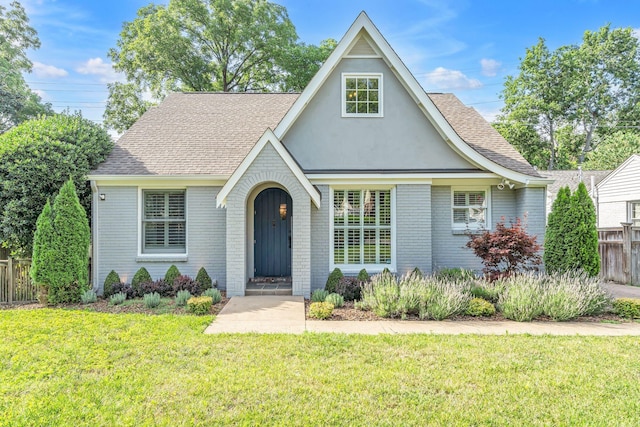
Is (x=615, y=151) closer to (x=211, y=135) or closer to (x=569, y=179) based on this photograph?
(x=569, y=179)

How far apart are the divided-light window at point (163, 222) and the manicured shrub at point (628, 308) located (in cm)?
1060

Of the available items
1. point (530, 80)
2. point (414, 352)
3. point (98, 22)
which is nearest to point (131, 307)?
point (414, 352)

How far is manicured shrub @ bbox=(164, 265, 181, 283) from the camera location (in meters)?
9.59

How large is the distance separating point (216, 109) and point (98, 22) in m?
9.23

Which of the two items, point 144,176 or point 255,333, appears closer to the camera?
point 255,333

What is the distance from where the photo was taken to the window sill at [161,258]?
1026cm

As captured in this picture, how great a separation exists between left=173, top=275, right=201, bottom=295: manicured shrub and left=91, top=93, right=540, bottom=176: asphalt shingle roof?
9.73 feet

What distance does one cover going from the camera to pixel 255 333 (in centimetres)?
622

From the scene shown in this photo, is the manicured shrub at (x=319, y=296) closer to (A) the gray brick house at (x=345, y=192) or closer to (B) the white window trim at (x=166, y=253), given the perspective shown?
(A) the gray brick house at (x=345, y=192)

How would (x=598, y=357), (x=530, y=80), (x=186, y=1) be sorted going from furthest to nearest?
(x=530, y=80), (x=186, y=1), (x=598, y=357)

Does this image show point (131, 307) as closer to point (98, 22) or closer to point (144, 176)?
point (144, 176)

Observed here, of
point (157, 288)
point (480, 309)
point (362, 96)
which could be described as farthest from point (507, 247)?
point (157, 288)

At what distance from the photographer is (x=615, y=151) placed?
30.7m

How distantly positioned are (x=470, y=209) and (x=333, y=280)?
4727 mm
